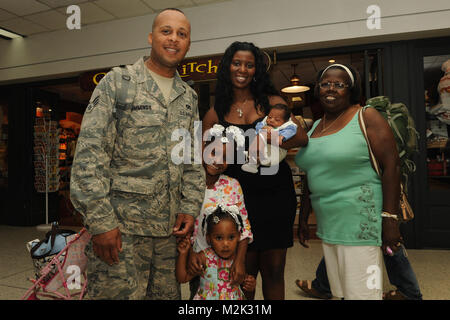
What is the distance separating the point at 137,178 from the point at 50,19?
5.12 metres

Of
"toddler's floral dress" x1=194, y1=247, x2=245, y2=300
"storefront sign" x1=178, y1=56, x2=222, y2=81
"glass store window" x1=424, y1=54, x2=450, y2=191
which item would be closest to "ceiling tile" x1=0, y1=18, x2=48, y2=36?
"storefront sign" x1=178, y1=56, x2=222, y2=81

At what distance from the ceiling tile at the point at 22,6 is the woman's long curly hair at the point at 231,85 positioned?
4327mm

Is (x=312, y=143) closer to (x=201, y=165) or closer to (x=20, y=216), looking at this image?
(x=201, y=165)

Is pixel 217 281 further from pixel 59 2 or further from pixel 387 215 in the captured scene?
pixel 59 2

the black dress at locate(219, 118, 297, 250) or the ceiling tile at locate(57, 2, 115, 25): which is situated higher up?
the ceiling tile at locate(57, 2, 115, 25)

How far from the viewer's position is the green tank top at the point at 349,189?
57.7 inches

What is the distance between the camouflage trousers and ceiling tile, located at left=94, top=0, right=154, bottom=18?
4.31 meters

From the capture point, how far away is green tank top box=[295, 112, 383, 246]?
147cm

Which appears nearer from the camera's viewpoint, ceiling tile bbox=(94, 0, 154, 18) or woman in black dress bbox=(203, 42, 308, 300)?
woman in black dress bbox=(203, 42, 308, 300)

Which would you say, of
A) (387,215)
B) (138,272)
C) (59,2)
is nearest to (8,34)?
(59,2)

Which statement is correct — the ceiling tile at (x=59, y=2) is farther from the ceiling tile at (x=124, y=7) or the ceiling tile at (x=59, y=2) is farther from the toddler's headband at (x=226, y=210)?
the toddler's headband at (x=226, y=210)

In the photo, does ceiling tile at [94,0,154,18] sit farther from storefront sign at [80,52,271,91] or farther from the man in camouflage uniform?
the man in camouflage uniform

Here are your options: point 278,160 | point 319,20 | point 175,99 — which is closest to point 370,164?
point 278,160

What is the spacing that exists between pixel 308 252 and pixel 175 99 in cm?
318
